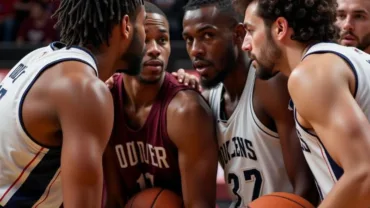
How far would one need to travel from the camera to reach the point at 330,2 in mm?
2824

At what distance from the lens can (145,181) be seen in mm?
3496

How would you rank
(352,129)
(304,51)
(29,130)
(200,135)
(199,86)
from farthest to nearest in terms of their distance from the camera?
(199,86) < (200,135) < (304,51) < (29,130) < (352,129)

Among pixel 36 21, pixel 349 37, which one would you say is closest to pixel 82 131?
pixel 349 37

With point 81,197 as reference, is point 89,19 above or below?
above

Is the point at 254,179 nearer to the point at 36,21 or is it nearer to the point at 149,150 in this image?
the point at 149,150

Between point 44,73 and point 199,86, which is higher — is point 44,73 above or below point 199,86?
above

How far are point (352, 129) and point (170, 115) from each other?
1244 millimetres

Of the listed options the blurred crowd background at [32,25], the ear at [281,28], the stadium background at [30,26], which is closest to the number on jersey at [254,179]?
the ear at [281,28]

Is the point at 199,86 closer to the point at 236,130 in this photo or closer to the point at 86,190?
the point at 236,130

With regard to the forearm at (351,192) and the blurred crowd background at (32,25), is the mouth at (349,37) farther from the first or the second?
the blurred crowd background at (32,25)

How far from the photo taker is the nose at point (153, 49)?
Result: 138 inches

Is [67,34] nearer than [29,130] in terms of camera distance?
No

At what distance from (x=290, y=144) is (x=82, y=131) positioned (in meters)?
1.06

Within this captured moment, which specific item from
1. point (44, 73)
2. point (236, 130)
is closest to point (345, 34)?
point (236, 130)
